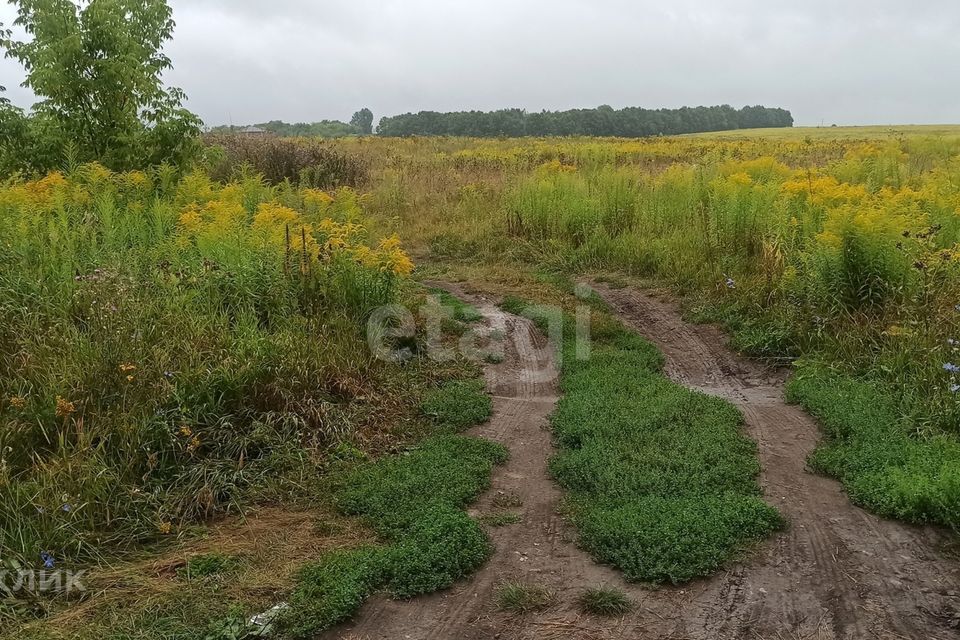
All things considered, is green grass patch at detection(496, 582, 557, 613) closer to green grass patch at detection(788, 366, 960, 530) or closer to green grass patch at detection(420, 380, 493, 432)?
green grass patch at detection(420, 380, 493, 432)

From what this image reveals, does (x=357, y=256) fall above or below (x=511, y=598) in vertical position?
above

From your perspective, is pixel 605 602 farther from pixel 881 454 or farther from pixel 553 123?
pixel 553 123

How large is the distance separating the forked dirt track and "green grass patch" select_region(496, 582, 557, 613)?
4cm

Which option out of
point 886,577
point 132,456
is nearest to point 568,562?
point 886,577

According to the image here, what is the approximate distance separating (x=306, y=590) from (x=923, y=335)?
211 inches

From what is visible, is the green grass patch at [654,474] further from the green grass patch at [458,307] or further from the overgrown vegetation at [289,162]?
the overgrown vegetation at [289,162]

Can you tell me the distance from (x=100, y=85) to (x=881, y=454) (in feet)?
30.2

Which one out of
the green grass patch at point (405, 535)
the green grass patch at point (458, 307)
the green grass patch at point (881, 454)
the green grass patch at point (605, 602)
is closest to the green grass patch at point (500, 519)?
the green grass patch at point (405, 535)

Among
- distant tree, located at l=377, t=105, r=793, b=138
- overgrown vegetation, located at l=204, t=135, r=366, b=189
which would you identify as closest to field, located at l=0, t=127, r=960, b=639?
overgrown vegetation, located at l=204, t=135, r=366, b=189

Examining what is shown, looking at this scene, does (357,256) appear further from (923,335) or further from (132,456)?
(923,335)

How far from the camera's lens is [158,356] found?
4.65m

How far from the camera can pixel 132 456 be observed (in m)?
4.11

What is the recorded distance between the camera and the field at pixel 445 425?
11.1 ft

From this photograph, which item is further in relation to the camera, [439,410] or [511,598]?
[439,410]
